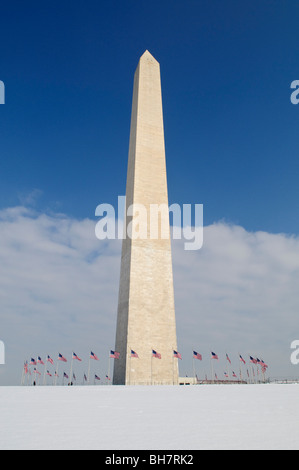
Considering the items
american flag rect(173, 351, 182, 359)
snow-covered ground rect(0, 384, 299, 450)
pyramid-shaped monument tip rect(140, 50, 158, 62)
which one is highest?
pyramid-shaped monument tip rect(140, 50, 158, 62)

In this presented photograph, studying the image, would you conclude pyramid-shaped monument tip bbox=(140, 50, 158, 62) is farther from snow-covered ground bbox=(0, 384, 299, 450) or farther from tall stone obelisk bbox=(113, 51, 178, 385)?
snow-covered ground bbox=(0, 384, 299, 450)

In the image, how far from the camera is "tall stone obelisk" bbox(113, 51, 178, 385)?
32219 mm

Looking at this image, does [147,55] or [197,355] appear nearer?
[197,355]

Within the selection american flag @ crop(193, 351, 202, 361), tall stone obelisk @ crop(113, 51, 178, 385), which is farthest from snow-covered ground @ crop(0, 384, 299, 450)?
american flag @ crop(193, 351, 202, 361)

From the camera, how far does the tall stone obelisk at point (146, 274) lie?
32.2m

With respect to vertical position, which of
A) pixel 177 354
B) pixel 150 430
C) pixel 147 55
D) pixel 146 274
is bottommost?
pixel 150 430

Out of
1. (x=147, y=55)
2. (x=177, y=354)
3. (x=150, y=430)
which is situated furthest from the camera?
(x=147, y=55)

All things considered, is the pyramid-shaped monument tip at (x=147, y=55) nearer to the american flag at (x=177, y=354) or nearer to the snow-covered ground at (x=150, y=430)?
the american flag at (x=177, y=354)

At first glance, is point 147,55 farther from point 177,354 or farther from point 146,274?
point 177,354

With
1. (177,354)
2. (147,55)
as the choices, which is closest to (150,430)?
(177,354)

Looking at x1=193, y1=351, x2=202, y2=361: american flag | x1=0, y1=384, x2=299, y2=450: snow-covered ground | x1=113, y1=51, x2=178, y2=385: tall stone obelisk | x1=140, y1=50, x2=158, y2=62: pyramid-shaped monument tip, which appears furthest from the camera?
x1=140, y1=50, x2=158, y2=62: pyramid-shaped monument tip

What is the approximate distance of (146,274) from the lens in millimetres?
34375
